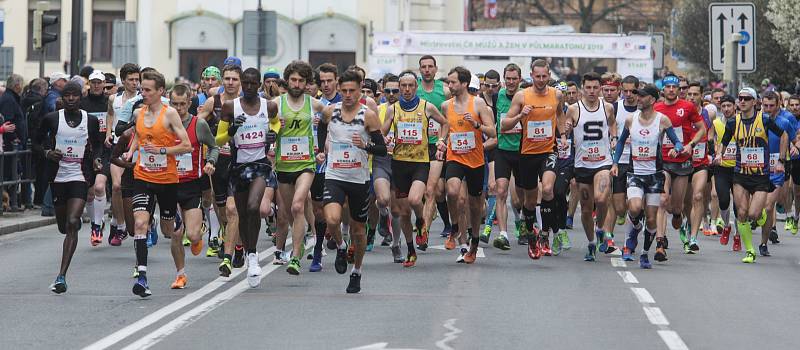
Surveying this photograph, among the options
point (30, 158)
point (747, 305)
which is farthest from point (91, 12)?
point (747, 305)

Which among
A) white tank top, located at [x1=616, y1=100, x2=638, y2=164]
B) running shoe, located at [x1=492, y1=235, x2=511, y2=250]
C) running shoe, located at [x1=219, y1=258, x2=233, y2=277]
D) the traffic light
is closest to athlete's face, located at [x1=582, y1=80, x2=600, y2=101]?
white tank top, located at [x1=616, y1=100, x2=638, y2=164]

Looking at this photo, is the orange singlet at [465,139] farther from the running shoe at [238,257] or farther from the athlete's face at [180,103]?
the athlete's face at [180,103]

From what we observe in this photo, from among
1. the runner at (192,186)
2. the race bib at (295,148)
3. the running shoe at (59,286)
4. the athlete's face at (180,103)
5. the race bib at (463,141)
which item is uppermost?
the athlete's face at (180,103)

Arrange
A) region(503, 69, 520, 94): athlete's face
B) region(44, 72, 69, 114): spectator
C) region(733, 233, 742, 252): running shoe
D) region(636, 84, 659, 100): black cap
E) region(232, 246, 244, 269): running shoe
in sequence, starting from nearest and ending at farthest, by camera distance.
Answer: region(232, 246, 244, 269): running shoe
region(636, 84, 659, 100): black cap
region(503, 69, 520, 94): athlete's face
region(733, 233, 742, 252): running shoe
region(44, 72, 69, 114): spectator

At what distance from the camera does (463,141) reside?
56.4 feet

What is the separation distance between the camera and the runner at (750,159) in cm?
1880

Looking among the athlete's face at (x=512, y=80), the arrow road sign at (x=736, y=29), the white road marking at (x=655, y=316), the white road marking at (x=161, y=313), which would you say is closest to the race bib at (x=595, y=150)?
the athlete's face at (x=512, y=80)

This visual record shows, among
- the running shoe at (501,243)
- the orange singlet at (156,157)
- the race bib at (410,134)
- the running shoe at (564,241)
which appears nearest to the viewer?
the orange singlet at (156,157)

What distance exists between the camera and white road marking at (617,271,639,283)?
15.6 meters

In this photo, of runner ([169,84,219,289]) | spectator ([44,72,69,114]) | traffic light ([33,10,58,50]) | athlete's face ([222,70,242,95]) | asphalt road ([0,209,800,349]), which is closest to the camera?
asphalt road ([0,209,800,349])

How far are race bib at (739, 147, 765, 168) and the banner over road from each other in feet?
80.5

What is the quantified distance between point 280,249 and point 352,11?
45029 millimetres

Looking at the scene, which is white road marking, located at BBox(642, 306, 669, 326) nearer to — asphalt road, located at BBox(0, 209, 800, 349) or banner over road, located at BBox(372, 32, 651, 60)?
asphalt road, located at BBox(0, 209, 800, 349)

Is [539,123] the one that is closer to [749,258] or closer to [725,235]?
[749,258]
